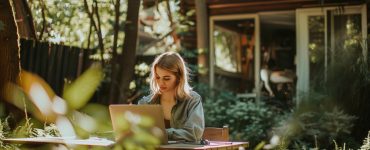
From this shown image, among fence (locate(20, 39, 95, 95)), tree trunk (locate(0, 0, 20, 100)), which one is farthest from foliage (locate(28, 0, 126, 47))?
tree trunk (locate(0, 0, 20, 100))

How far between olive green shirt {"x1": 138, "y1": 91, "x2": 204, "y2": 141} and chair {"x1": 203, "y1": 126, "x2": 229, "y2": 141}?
476mm

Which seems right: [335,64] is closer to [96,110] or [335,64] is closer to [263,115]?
[263,115]

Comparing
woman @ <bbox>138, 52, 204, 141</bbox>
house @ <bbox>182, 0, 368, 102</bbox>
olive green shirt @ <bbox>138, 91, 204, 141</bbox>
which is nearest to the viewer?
olive green shirt @ <bbox>138, 91, 204, 141</bbox>

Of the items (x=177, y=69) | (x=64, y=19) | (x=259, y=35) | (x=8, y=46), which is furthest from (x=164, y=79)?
(x=259, y=35)

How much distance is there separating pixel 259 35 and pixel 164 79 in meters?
8.13

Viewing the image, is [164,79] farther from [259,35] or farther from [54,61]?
[259,35]

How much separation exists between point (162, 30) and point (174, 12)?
2.25ft

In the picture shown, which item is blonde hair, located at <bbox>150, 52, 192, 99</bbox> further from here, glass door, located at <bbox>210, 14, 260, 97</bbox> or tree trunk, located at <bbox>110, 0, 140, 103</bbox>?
glass door, located at <bbox>210, 14, 260, 97</bbox>

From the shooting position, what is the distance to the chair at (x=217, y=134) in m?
4.83

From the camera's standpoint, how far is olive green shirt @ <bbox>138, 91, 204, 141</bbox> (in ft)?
13.5

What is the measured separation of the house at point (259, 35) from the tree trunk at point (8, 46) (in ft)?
18.7

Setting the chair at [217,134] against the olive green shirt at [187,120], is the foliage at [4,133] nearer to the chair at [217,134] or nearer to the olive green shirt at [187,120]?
the olive green shirt at [187,120]

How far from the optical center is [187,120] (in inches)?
169

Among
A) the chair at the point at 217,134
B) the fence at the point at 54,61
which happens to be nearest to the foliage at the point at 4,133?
the chair at the point at 217,134
